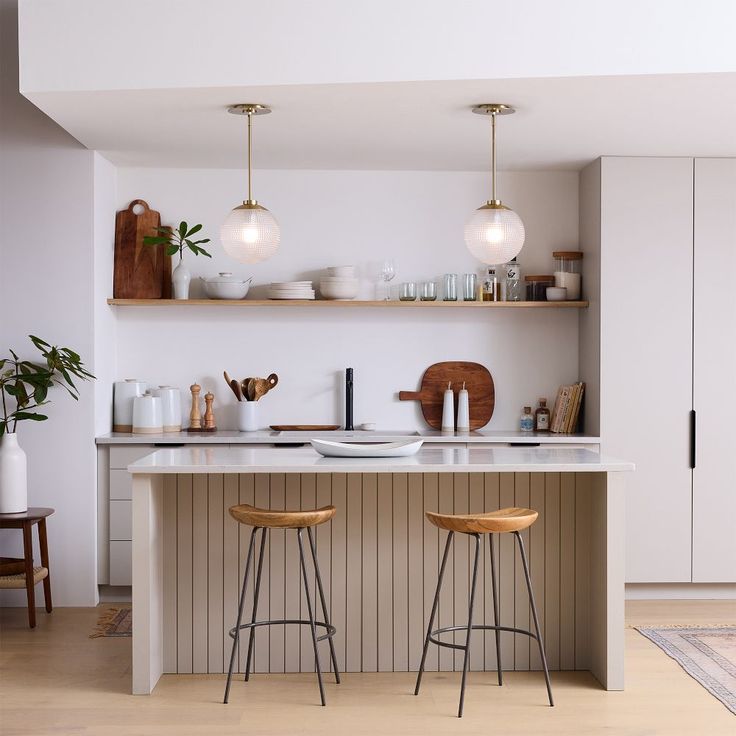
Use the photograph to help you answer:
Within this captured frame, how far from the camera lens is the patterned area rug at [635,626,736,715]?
3826 millimetres

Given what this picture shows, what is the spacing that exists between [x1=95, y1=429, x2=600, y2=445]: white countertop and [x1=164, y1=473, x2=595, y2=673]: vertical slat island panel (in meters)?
1.06

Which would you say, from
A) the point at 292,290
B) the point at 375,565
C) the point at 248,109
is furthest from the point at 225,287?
the point at 375,565

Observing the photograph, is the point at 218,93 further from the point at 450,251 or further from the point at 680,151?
the point at 680,151

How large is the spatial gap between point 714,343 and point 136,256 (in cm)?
325

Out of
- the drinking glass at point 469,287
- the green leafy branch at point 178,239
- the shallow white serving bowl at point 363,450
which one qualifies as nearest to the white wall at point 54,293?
the green leafy branch at point 178,239

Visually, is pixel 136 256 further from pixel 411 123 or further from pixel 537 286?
pixel 537 286

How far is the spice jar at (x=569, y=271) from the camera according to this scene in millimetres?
5578

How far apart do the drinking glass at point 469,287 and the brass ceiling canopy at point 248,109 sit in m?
1.78

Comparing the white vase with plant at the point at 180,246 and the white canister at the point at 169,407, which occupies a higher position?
the white vase with plant at the point at 180,246

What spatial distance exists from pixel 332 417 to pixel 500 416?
1.00 meters

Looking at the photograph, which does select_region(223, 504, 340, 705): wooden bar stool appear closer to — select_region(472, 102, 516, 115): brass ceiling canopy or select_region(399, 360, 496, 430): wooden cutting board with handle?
select_region(472, 102, 516, 115): brass ceiling canopy

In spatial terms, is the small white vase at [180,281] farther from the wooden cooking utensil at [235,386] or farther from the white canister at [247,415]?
the white canister at [247,415]

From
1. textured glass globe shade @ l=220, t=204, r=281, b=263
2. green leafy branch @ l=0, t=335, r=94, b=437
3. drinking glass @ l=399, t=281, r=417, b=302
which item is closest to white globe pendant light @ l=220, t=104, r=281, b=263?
textured glass globe shade @ l=220, t=204, r=281, b=263

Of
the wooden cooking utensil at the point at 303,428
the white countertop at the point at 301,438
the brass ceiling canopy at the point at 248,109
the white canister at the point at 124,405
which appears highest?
the brass ceiling canopy at the point at 248,109
